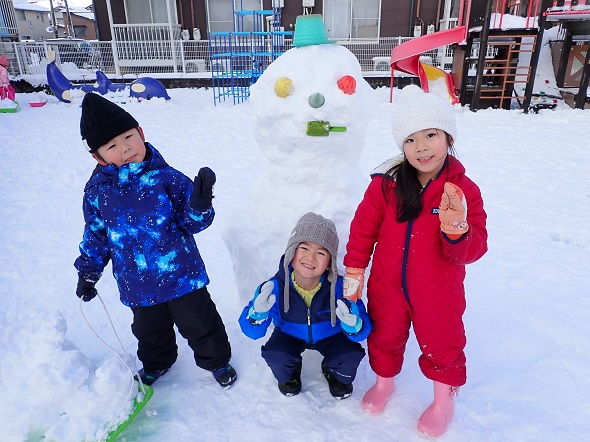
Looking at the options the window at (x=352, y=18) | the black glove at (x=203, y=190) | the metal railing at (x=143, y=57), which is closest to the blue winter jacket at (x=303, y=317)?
the black glove at (x=203, y=190)

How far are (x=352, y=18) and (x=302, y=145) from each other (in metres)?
14.0

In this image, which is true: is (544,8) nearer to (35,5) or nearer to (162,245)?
(162,245)

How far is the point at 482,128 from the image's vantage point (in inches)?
292

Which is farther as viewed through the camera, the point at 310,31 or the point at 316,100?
the point at 310,31

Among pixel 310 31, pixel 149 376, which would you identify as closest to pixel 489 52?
pixel 310 31

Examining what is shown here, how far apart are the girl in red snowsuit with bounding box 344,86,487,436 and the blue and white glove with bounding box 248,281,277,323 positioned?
13.3 inches

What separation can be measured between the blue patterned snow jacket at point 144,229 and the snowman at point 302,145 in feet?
1.55

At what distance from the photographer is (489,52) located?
9.38 m

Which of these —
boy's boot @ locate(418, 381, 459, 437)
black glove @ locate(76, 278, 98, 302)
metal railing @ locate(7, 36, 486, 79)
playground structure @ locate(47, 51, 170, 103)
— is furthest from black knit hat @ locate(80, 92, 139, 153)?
metal railing @ locate(7, 36, 486, 79)

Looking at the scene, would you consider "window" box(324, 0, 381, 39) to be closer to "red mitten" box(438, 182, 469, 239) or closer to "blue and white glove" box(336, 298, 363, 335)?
"blue and white glove" box(336, 298, 363, 335)

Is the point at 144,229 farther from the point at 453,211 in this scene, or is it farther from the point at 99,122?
the point at 453,211

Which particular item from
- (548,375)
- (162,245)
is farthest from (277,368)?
(548,375)

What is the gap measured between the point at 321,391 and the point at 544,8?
8589 mm

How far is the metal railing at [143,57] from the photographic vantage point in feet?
41.9
